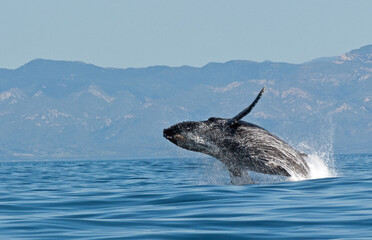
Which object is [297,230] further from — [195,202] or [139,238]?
[195,202]

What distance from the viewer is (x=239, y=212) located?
1619 cm

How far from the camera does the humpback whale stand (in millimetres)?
22672

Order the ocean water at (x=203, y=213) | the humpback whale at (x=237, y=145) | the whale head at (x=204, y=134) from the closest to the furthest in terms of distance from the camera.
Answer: the ocean water at (x=203, y=213), the humpback whale at (x=237, y=145), the whale head at (x=204, y=134)

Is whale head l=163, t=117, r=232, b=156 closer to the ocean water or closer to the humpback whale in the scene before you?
the humpback whale

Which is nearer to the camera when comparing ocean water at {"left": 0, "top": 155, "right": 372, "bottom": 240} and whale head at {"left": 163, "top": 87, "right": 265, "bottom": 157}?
ocean water at {"left": 0, "top": 155, "right": 372, "bottom": 240}

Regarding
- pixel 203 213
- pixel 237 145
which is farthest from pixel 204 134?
pixel 203 213

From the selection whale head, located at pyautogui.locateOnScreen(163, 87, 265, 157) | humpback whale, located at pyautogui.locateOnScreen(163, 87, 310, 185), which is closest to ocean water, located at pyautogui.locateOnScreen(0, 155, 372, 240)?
humpback whale, located at pyautogui.locateOnScreen(163, 87, 310, 185)

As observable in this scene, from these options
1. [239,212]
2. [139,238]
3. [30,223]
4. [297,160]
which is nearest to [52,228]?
[30,223]

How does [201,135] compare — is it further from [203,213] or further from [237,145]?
[203,213]

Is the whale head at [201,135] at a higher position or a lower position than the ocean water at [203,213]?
higher

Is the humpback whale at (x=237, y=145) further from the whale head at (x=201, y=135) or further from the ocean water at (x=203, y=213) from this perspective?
the ocean water at (x=203, y=213)

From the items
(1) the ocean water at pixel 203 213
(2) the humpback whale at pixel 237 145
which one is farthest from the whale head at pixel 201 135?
(1) the ocean water at pixel 203 213

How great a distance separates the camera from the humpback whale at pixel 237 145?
22.7m

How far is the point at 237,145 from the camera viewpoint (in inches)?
894
